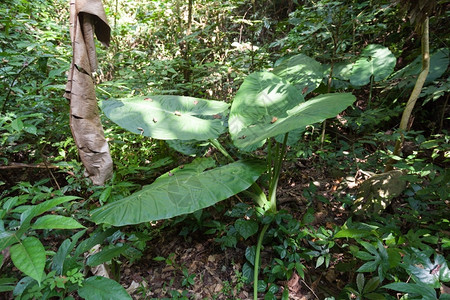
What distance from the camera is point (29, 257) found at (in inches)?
27.9

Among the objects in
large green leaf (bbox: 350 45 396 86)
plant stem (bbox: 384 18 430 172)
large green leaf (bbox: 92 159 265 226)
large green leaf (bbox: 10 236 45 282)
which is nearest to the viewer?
large green leaf (bbox: 10 236 45 282)

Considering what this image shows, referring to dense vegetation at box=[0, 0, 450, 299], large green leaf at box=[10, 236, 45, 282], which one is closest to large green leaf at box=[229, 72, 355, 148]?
dense vegetation at box=[0, 0, 450, 299]

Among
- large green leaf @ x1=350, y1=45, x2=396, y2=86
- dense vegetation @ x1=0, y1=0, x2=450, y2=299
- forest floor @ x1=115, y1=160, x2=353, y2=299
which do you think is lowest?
forest floor @ x1=115, y1=160, x2=353, y2=299

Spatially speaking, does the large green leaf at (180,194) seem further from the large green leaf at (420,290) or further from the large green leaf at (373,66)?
the large green leaf at (373,66)

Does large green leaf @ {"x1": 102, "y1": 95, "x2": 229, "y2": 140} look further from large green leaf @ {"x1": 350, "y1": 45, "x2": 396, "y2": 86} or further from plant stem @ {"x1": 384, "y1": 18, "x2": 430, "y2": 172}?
large green leaf @ {"x1": 350, "y1": 45, "x2": 396, "y2": 86}

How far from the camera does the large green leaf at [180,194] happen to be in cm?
113

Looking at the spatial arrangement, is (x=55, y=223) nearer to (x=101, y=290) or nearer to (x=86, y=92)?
(x=101, y=290)

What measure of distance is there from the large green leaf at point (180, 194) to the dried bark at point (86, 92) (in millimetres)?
413

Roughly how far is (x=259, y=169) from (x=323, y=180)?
38.0 inches

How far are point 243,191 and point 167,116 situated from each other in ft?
2.41

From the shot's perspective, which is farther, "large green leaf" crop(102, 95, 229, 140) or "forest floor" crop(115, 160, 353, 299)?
"large green leaf" crop(102, 95, 229, 140)

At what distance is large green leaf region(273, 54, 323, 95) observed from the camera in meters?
1.92

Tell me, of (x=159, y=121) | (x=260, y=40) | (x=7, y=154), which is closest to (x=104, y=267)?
(x=159, y=121)

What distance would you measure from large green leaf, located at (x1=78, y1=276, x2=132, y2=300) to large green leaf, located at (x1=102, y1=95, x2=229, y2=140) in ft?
2.70
